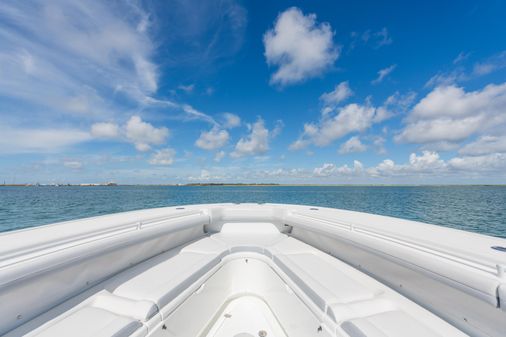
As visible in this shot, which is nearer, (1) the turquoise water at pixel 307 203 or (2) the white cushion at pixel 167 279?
(2) the white cushion at pixel 167 279

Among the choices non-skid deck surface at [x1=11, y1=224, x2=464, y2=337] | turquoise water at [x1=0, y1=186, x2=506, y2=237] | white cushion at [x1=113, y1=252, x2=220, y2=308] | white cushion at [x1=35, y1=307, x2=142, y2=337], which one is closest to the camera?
white cushion at [x1=35, y1=307, x2=142, y2=337]

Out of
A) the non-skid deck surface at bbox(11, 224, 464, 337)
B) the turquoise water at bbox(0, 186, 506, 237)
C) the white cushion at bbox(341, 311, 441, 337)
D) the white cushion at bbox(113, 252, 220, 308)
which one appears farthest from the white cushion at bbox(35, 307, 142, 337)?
the turquoise water at bbox(0, 186, 506, 237)

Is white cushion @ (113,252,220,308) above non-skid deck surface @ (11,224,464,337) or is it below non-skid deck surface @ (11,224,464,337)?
above

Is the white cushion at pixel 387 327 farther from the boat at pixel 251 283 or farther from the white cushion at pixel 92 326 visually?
the white cushion at pixel 92 326

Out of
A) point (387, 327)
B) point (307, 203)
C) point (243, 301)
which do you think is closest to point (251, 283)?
point (243, 301)

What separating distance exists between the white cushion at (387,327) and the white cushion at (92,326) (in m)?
1.34

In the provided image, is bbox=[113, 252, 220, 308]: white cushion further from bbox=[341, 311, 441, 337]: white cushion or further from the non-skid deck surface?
bbox=[341, 311, 441, 337]: white cushion

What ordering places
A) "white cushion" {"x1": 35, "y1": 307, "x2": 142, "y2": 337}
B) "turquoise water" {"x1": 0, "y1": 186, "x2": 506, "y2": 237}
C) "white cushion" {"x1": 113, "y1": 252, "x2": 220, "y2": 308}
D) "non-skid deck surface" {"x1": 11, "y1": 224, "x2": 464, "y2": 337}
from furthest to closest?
"turquoise water" {"x1": 0, "y1": 186, "x2": 506, "y2": 237} → "white cushion" {"x1": 113, "y1": 252, "x2": 220, "y2": 308} → "non-skid deck surface" {"x1": 11, "y1": 224, "x2": 464, "y2": 337} → "white cushion" {"x1": 35, "y1": 307, "x2": 142, "y2": 337}

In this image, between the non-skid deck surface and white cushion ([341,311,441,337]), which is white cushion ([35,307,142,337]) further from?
white cushion ([341,311,441,337])

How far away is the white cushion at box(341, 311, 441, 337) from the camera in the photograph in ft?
3.96

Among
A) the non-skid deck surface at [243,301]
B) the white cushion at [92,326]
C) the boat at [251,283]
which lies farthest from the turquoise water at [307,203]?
the white cushion at [92,326]

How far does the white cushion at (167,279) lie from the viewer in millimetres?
1596

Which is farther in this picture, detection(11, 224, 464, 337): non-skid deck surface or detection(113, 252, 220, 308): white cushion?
detection(113, 252, 220, 308): white cushion

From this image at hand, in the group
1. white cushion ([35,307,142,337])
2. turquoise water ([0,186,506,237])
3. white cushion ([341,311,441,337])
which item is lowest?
turquoise water ([0,186,506,237])
